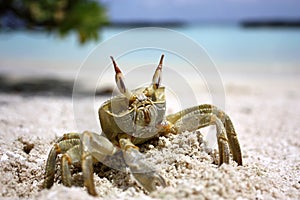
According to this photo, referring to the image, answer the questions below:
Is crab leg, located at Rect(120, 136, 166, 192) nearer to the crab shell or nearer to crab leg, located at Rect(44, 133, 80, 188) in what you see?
the crab shell

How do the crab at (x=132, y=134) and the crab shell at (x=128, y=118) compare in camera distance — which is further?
the crab shell at (x=128, y=118)

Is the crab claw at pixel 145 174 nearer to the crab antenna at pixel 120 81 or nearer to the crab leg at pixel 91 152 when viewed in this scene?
the crab leg at pixel 91 152

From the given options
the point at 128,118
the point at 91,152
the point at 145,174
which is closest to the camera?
the point at 145,174

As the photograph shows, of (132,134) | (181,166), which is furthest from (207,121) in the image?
(132,134)

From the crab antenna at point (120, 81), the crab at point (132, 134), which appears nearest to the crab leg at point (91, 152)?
the crab at point (132, 134)

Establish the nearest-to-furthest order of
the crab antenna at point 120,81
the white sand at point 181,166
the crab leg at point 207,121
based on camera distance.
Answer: the white sand at point 181,166 → the crab antenna at point 120,81 → the crab leg at point 207,121

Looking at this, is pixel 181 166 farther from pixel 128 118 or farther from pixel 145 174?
pixel 128 118

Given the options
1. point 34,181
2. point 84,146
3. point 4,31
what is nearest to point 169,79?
point 84,146

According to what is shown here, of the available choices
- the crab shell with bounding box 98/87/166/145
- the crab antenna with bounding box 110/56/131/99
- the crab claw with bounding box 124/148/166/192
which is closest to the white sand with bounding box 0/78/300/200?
the crab claw with bounding box 124/148/166/192

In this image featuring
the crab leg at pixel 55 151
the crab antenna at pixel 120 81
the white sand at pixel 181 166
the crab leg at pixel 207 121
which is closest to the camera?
the white sand at pixel 181 166
